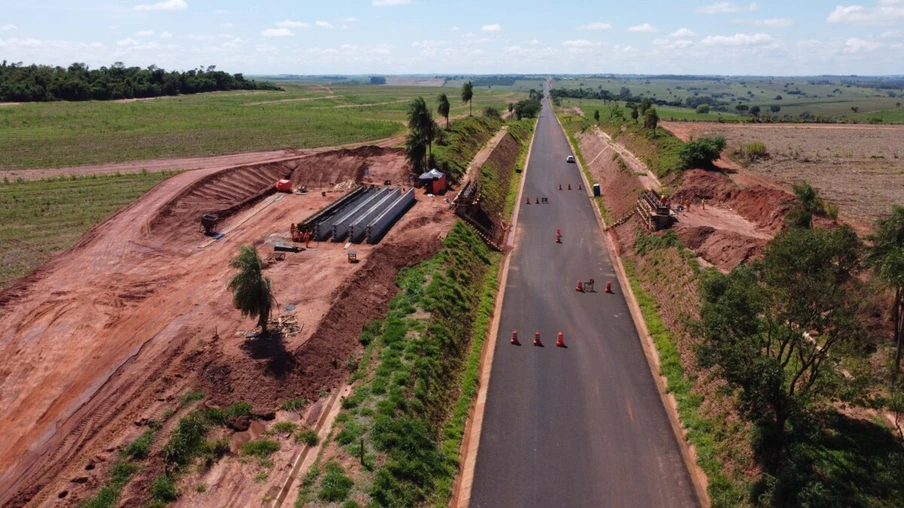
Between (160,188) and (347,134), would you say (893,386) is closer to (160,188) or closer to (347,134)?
(160,188)

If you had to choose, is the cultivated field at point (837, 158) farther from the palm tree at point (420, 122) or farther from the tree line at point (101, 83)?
the tree line at point (101, 83)

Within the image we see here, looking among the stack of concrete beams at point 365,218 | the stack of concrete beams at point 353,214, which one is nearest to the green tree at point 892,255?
the stack of concrete beams at point 365,218

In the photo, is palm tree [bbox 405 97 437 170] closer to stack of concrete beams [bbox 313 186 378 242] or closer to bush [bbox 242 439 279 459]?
stack of concrete beams [bbox 313 186 378 242]

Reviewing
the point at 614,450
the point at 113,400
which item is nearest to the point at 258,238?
the point at 113,400

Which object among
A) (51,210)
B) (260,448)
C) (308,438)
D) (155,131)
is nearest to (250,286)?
(260,448)

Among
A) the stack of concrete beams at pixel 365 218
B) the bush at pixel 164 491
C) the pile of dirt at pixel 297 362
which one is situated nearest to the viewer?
the bush at pixel 164 491

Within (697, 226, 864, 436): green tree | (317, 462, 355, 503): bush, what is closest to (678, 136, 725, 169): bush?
(697, 226, 864, 436): green tree
